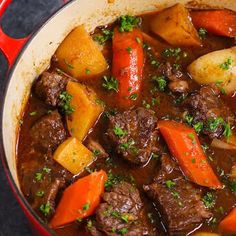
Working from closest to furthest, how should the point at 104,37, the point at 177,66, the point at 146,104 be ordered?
the point at 146,104 → the point at 177,66 → the point at 104,37

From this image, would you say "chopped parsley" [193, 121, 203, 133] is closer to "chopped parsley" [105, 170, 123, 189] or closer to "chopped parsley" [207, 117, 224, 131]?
"chopped parsley" [207, 117, 224, 131]

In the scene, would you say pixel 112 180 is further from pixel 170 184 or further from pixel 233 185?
pixel 233 185

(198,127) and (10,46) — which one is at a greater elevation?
(10,46)

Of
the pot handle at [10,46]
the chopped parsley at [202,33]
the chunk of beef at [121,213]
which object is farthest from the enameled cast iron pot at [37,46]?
the chunk of beef at [121,213]

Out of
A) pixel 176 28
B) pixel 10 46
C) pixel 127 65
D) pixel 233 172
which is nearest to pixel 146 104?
pixel 127 65

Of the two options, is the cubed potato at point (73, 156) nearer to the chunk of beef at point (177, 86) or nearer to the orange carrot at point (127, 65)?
the orange carrot at point (127, 65)

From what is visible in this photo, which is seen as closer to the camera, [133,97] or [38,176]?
[38,176]

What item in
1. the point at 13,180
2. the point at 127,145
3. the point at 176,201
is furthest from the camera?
the point at 127,145
